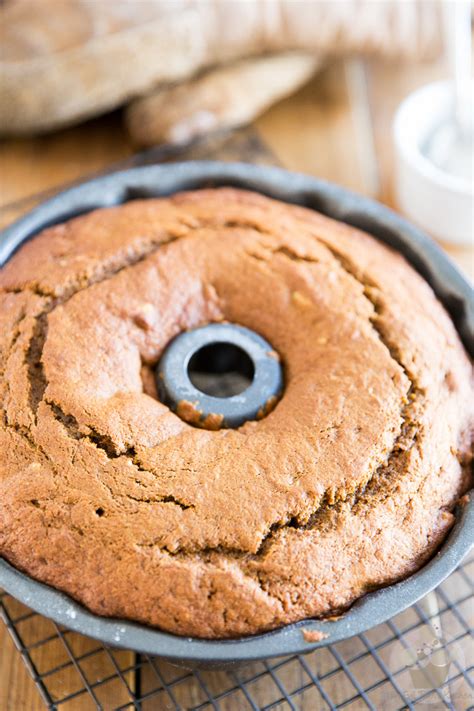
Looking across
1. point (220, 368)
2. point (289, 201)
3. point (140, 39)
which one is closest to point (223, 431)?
point (220, 368)

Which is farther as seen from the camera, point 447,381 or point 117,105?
point 117,105

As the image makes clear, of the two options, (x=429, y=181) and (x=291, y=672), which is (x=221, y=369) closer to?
(x=291, y=672)

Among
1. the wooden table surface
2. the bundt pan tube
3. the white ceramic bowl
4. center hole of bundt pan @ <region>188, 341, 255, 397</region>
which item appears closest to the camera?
the bundt pan tube

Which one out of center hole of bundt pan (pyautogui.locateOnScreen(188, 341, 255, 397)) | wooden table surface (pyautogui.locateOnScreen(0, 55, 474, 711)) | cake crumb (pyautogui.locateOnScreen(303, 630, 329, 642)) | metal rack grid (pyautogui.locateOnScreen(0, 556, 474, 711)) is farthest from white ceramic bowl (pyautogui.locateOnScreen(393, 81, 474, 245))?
cake crumb (pyautogui.locateOnScreen(303, 630, 329, 642))

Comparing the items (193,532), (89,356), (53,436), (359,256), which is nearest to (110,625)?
(193,532)

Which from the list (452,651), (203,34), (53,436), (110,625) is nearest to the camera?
(110,625)

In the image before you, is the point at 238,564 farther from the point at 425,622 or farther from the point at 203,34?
the point at 203,34

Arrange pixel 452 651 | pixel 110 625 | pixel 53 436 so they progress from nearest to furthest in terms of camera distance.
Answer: pixel 110 625
pixel 53 436
pixel 452 651

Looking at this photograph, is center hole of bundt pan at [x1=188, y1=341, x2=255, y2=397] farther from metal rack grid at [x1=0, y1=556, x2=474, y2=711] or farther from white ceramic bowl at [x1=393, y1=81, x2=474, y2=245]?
white ceramic bowl at [x1=393, y1=81, x2=474, y2=245]
